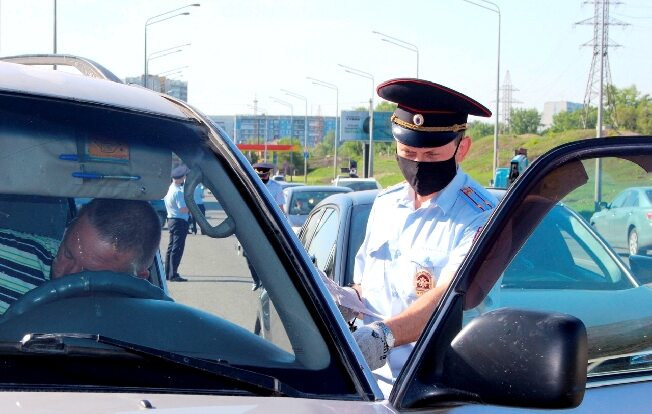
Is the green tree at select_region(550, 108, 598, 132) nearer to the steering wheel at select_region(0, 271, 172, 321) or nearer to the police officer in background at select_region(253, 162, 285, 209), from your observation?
the police officer in background at select_region(253, 162, 285, 209)

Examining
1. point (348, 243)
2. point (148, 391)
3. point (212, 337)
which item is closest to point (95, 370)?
point (148, 391)

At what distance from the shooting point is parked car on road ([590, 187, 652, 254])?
2363mm

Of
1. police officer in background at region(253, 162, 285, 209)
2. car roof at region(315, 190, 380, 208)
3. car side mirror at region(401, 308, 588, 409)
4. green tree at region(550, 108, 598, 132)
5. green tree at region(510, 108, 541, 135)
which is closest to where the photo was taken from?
car side mirror at region(401, 308, 588, 409)

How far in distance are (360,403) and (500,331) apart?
0.33 m

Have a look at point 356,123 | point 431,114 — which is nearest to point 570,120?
point 356,123

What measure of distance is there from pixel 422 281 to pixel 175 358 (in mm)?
1487

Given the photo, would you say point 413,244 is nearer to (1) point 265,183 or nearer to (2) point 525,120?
(1) point 265,183

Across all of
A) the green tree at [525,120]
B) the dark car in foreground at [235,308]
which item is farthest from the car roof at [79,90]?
A: the green tree at [525,120]

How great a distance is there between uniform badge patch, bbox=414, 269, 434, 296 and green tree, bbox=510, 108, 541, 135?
313ft

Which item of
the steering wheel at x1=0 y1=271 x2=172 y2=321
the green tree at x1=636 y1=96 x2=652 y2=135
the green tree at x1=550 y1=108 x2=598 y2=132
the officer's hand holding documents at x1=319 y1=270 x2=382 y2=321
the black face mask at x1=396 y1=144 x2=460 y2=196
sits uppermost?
the green tree at x1=550 y1=108 x2=598 y2=132

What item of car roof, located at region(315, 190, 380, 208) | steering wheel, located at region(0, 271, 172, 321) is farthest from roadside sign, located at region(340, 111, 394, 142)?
steering wheel, located at region(0, 271, 172, 321)

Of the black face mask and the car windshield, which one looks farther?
the black face mask

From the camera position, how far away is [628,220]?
2414 millimetres

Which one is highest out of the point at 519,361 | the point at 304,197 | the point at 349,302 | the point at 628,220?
the point at 628,220
